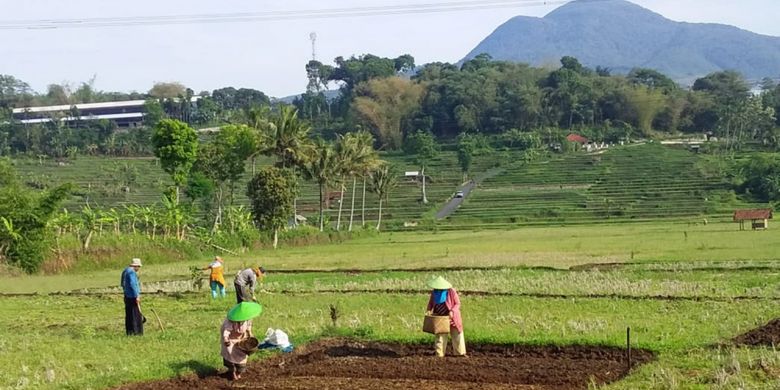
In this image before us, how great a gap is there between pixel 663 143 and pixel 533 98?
21.2m

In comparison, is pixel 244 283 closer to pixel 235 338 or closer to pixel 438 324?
pixel 235 338

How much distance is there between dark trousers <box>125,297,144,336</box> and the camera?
688 inches

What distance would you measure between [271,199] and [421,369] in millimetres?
40485

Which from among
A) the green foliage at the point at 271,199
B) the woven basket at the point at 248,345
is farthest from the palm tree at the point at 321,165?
the woven basket at the point at 248,345

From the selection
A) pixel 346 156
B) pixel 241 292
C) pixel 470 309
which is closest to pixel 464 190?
pixel 346 156

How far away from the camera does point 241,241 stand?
4997 cm

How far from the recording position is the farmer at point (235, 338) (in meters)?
13.3

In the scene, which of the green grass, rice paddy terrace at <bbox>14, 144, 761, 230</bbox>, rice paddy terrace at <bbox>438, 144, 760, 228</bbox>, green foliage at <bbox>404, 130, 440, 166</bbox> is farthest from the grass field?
green foliage at <bbox>404, 130, 440, 166</bbox>

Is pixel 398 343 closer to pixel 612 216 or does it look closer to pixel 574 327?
pixel 574 327

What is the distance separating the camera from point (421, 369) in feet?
44.3

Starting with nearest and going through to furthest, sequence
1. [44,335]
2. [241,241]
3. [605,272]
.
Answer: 1. [44,335]
2. [605,272]
3. [241,241]

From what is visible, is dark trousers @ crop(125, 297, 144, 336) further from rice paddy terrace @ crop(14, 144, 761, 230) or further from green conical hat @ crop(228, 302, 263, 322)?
rice paddy terrace @ crop(14, 144, 761, 230)

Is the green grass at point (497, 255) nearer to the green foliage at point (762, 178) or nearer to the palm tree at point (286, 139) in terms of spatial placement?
the palm tree at point (286, 139)

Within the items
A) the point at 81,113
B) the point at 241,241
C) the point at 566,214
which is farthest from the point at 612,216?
the point at 81,113
